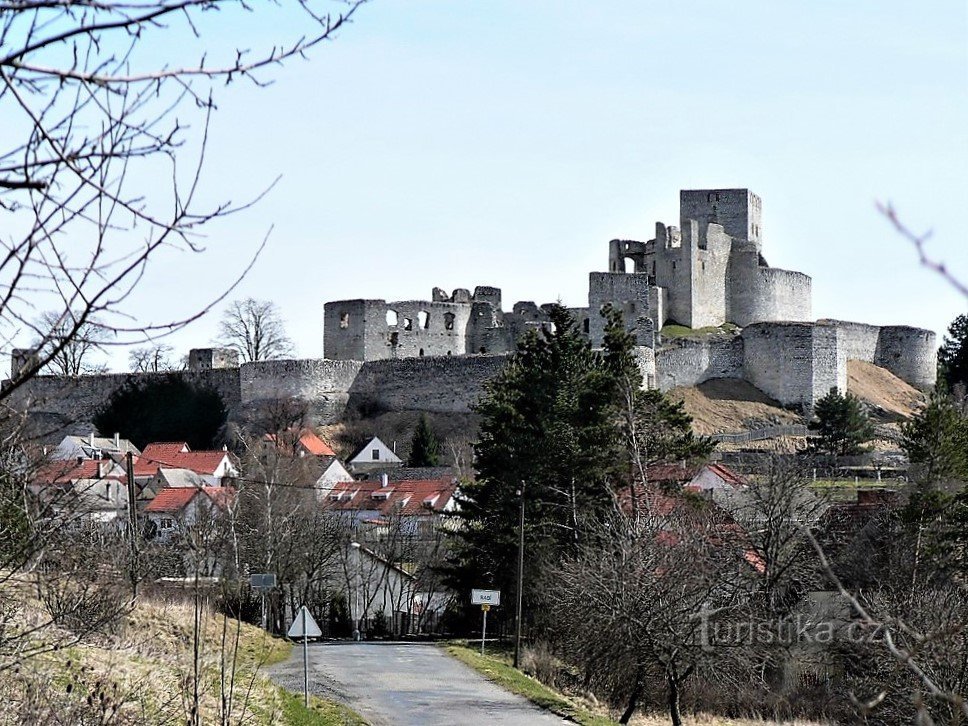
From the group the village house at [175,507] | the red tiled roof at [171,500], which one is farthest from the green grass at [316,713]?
the red tiled roof at [171,500]

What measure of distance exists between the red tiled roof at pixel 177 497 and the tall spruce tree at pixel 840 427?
64.2 ft

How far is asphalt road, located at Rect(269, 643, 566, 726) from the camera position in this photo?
16125 mm

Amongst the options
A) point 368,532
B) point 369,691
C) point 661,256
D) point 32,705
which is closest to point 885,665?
point 369,691

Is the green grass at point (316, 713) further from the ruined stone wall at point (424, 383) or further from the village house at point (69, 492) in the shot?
the ruined stone wall at point (424, 383)

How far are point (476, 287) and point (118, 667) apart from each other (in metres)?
46.9

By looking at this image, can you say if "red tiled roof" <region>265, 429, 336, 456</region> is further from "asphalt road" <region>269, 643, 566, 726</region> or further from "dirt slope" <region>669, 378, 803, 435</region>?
"asphalt road" <region>269, 643, 566, 726</region>

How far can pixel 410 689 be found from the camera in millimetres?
18266

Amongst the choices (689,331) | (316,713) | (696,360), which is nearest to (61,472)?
(316,713)

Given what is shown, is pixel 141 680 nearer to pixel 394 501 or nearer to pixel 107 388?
pixel 394 501

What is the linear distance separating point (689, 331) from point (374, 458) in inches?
557

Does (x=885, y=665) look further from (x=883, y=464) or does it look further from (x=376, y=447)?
(x=376, y=447)

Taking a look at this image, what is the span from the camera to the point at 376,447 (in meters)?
50.3

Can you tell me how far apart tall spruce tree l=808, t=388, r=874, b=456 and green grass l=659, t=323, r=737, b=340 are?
7.75 meters

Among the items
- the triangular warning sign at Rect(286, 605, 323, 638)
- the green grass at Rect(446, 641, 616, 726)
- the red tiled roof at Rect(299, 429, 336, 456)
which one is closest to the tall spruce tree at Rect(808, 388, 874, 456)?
the red tiled roof at Rect(299, 429, 336, 456)
